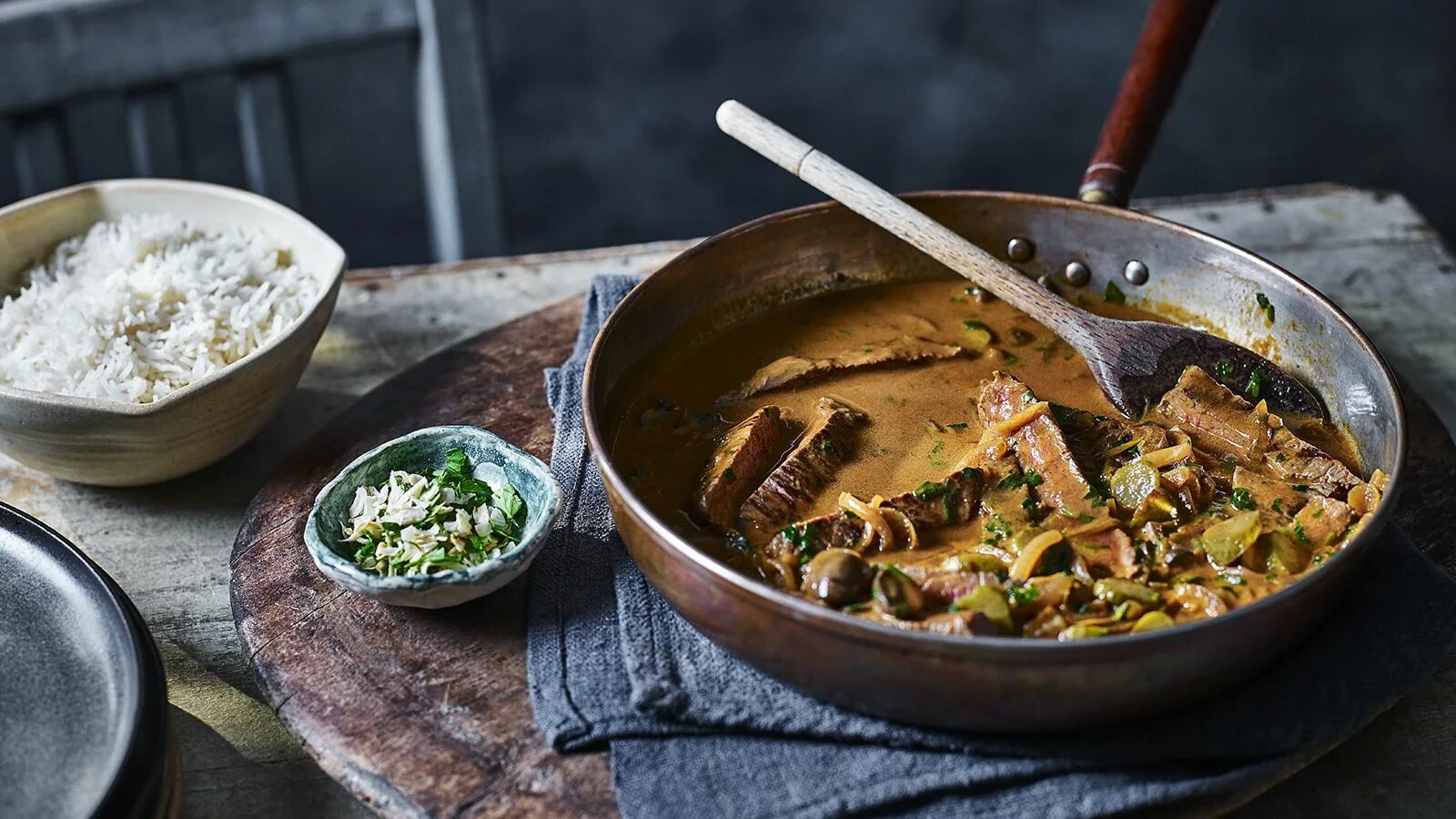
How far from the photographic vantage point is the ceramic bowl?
101 inches

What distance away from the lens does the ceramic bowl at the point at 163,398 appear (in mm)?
2570

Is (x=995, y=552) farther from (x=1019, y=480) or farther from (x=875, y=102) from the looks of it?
(x=875, y=102)

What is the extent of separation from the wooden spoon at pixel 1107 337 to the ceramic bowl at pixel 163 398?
46.3 inches

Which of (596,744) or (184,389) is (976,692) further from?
(184,389)

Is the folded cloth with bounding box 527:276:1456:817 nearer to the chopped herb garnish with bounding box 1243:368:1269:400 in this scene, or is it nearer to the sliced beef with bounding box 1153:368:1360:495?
the sliced beef with bounding box 1153:368:1360:495

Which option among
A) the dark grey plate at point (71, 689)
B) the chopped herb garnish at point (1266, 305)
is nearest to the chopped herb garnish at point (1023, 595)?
the chopped herb garnish at point (1266, 305)

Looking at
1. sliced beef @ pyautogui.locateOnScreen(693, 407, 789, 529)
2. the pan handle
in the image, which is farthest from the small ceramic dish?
the pan handle

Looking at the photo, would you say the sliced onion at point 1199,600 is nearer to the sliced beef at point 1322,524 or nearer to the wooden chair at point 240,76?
the sliced beef at point 1322,524

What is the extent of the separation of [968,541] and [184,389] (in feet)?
5.16

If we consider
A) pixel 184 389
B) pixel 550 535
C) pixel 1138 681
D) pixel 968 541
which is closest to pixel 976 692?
pixel 1138 681

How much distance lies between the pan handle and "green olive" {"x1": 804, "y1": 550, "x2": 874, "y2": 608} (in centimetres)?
133

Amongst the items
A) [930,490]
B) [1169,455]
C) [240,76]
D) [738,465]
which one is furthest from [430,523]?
[240,76]

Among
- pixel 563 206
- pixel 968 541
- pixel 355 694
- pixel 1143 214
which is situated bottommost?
pixel 563 206

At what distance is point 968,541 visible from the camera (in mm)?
2334
